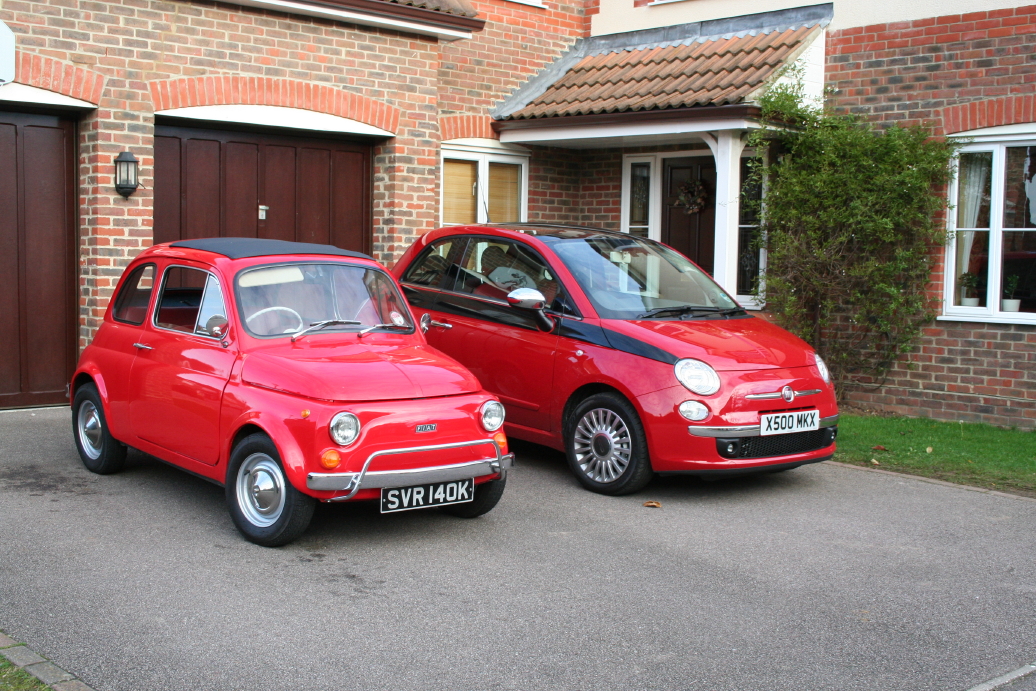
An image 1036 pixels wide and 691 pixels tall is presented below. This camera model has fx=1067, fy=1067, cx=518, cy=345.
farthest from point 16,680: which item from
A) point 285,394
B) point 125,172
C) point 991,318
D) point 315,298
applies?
point 991,318

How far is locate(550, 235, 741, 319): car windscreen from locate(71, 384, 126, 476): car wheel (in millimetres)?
3408

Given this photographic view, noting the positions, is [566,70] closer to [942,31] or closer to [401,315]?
[942,31]

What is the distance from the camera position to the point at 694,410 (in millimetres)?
6844

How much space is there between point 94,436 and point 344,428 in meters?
2.77

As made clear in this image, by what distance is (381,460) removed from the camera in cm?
559

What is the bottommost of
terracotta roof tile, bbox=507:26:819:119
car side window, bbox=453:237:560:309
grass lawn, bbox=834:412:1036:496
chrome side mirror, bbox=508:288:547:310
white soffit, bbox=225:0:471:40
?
grass lawn, bbox=834:412:1036:496

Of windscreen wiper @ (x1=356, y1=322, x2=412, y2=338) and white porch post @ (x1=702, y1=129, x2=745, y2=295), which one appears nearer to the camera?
windscreen wiper @ (x1=356, y1=322, x2=412, y2=338)

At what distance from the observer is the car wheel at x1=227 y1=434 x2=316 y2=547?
5.61 meters

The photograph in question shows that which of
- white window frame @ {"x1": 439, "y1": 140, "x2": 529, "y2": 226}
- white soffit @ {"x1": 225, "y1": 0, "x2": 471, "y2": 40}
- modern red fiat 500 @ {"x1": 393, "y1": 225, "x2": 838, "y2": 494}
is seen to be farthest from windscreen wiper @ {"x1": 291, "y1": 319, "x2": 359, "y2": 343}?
white window frame @ {"x1": 439, "y1": 140, "x2": 529, "y2": 226}

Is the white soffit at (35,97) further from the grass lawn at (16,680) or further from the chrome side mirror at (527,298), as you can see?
the grass lawn at (16,680)

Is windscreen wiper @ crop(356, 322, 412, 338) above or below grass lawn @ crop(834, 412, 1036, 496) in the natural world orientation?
above

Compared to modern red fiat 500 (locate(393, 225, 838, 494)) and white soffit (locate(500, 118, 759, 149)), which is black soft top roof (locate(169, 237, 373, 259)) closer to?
modern red fiat 500 (locate(393, 225, 838, 494))

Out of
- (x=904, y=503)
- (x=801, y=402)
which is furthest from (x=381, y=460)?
(x=904, y=503)

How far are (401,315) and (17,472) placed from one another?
2931mm
